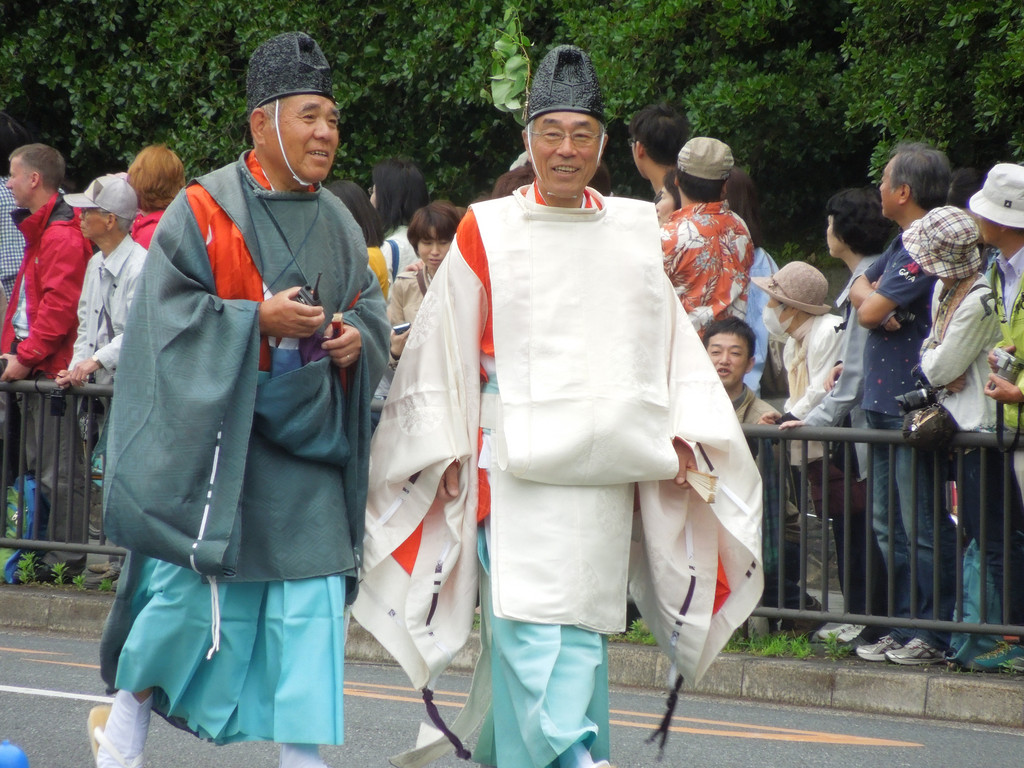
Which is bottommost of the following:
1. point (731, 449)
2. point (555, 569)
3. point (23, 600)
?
point (23, 600)

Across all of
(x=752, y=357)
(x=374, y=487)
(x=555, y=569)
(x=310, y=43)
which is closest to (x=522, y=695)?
(x=555, y=569)

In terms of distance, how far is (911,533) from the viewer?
675 cm

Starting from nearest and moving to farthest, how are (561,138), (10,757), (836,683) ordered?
(10,757) < (561,138) < (836,683)

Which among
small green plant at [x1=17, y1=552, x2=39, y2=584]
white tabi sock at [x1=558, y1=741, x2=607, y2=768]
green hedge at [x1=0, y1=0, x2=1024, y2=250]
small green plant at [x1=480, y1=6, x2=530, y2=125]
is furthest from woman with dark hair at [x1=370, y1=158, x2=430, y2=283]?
white tabi sock at [x1=558, y1=741, x2=607, y2=768]

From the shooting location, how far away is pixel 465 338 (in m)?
4.52

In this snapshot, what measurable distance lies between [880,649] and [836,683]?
0.37 m

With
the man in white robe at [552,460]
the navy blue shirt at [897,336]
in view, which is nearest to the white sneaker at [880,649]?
the navy blue shirt at [897,336]

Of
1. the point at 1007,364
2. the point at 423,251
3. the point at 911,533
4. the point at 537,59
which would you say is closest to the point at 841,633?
the point at 911,533

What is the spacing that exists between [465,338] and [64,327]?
451 centimetres

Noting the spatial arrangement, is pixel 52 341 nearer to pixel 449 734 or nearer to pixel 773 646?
pixel 773 646

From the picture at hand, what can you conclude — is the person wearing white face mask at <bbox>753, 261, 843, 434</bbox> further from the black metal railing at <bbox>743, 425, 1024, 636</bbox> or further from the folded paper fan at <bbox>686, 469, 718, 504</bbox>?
the folded paper fan at <bbox>686, 469, 718, 504</bbox>

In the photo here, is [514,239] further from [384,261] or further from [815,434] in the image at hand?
[384,261]

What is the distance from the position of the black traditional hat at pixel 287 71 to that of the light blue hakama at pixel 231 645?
136 cm

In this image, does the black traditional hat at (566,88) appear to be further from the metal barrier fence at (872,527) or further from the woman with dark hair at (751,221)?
the woman with dark hair at (751,221)
